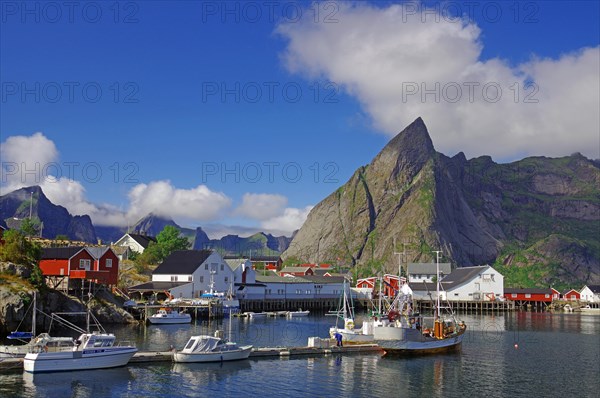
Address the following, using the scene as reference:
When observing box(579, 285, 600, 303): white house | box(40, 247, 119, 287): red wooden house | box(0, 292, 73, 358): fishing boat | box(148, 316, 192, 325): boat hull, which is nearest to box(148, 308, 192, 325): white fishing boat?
box(148, 316, 192, 325): boat hull

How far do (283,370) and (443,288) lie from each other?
356 feet

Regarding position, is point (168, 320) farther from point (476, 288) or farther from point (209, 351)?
point (476, 288)

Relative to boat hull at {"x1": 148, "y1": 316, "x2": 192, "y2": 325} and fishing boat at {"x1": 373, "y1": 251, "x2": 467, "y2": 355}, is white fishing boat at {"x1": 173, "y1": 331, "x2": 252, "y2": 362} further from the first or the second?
boat hull at {"x1": 148, "y1": 316, "x2": 192, "y2": 325}

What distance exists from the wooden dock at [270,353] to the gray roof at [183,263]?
5590 cm

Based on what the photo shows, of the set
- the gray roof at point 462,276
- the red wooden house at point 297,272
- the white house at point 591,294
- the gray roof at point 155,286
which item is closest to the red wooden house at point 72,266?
the gray roof at point 155,286

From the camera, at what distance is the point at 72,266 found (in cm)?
7888

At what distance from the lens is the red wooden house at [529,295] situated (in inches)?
5787

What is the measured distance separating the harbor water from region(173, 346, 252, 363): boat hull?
1.79 ft

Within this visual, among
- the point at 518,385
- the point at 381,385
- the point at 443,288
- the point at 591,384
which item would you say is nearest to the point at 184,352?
the point at 381,385

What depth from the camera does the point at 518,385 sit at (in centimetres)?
4341

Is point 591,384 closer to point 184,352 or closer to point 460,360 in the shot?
point 460,360

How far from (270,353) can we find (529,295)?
116176 mm

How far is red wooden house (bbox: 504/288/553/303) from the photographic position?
147 m

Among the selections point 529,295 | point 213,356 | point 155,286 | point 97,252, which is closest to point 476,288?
point 529,295
